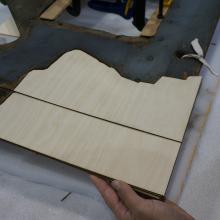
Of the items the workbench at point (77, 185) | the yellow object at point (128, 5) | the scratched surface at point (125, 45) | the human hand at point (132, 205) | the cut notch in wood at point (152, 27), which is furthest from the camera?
the yellow object at point (128, 5)

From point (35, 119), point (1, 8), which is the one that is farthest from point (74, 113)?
point (1, 8)

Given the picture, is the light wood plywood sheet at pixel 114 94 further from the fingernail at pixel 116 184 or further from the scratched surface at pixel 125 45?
the fingernail at pixel 116 184

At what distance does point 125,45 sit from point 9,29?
0.40 m

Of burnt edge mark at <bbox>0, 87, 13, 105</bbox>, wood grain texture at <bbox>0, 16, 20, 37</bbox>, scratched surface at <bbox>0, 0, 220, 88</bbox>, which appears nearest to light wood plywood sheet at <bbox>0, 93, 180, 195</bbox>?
burnt edge mark at <bbox>0, 87, 13, 105</bbox>

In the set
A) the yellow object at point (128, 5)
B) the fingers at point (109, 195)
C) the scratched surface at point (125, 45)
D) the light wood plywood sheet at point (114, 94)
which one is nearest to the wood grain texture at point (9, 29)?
the scratched surface at point (125, 45)

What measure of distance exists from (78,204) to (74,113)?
21 centimetres

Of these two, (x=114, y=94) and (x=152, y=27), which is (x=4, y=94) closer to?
(x=114, y=94)

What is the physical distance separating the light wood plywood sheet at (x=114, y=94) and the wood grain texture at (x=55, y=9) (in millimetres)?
232

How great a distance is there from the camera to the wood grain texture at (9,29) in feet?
3.41

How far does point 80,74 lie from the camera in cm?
85

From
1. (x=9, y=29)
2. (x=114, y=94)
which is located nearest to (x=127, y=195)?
(x=114, y=94)

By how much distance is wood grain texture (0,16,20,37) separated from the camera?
3.41 feet

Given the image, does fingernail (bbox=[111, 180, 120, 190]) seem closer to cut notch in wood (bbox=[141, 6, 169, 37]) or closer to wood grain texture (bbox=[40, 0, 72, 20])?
cut notch in wood (bbox=[141, 6, 169, 37])

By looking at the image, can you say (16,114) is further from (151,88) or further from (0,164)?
(151,88)
